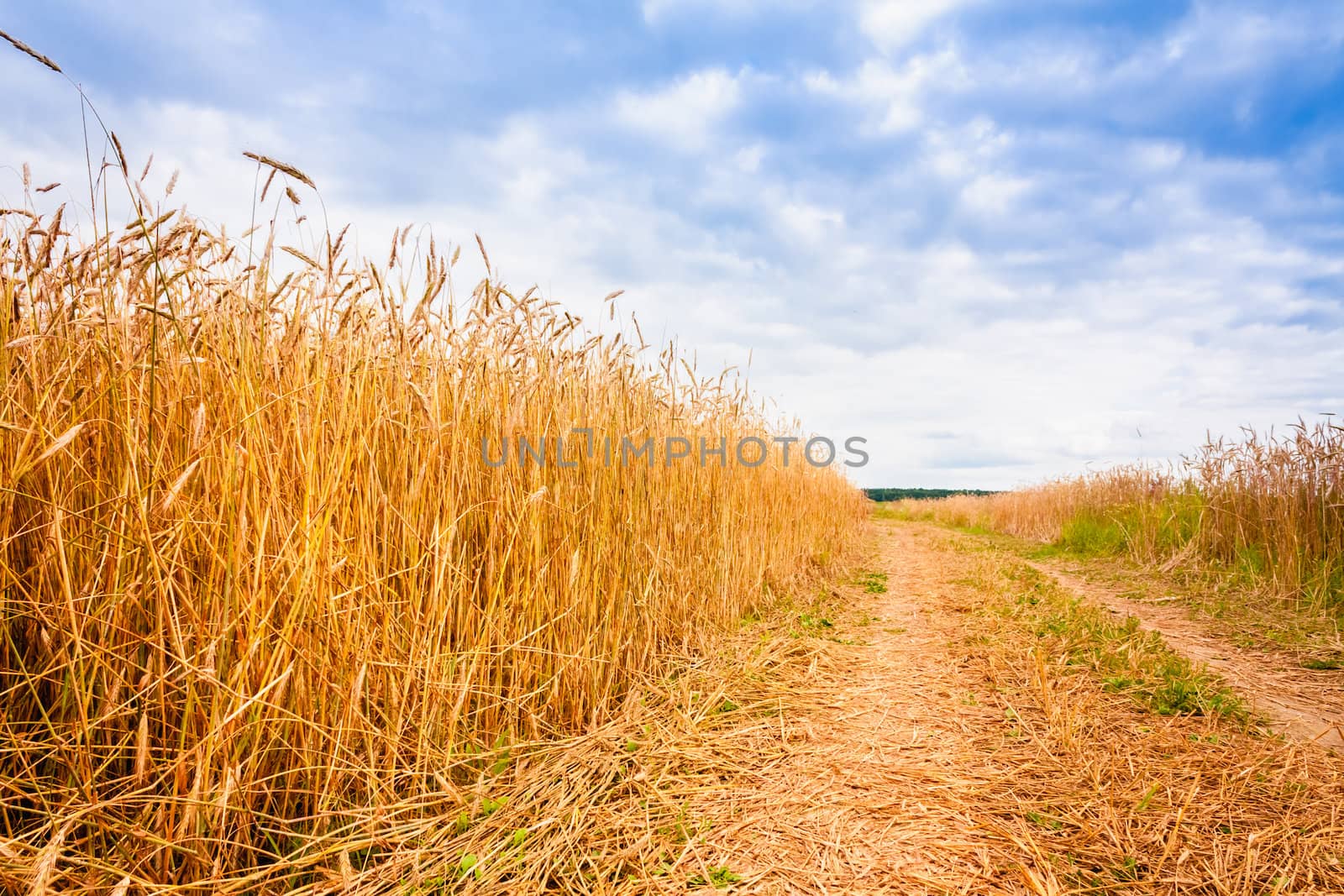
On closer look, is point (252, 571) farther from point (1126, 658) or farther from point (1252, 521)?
point (1252, 521)

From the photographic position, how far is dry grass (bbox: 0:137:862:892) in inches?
55.7

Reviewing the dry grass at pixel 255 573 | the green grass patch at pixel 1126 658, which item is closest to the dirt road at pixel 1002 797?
the green grass patch at pixel 1126 658

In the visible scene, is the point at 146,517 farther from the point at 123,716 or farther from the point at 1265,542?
the point at 1265,542

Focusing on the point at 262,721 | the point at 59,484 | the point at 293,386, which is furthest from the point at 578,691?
the point at 59,484

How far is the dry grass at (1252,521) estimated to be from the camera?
5320mm

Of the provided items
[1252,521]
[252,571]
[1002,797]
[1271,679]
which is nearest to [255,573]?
[252,571]

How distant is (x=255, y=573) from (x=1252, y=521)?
28.4 ft

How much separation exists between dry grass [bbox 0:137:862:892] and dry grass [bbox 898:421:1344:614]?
21.2ft

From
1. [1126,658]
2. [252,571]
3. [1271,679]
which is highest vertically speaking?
[252,571]

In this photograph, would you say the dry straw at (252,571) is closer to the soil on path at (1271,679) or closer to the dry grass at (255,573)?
the dry grass at (255,573)

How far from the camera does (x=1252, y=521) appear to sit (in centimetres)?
622

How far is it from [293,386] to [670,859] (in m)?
1.79

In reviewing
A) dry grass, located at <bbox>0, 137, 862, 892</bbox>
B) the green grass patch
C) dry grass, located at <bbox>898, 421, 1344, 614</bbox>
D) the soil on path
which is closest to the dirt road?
the green grass patch

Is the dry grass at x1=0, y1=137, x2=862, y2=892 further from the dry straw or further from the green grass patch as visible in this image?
the green grass patch
